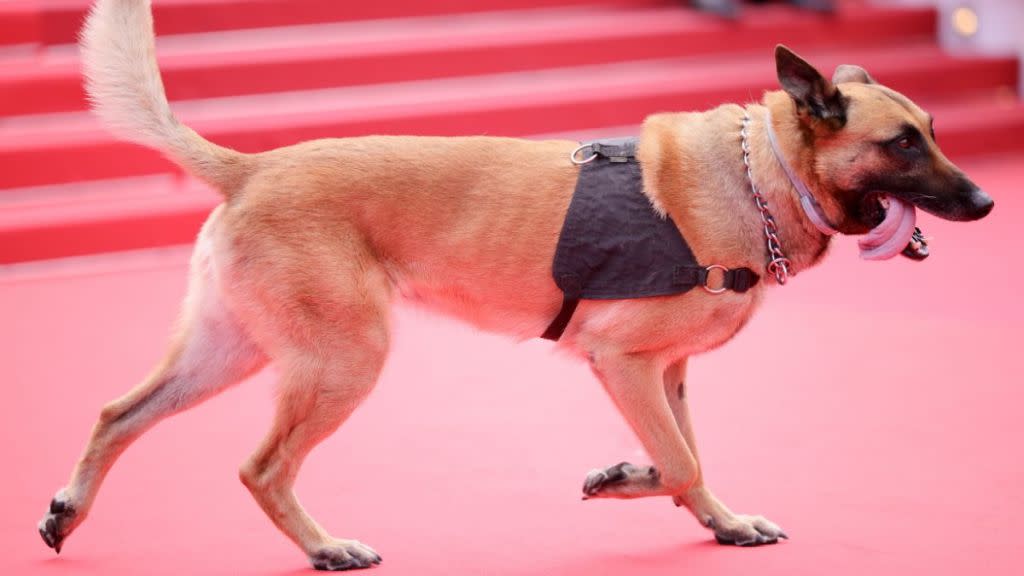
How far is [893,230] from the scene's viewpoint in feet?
11.0

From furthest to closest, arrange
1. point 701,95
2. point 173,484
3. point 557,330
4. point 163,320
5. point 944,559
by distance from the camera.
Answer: point 701,95
point 163,320
point 173,484
point 557,330
point 944,559

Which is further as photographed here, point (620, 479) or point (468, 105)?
point (468, 105)

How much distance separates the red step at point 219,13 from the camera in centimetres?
789

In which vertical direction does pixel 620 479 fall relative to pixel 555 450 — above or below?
above

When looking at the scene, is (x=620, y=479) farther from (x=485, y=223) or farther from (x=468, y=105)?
(x=468, y=105)

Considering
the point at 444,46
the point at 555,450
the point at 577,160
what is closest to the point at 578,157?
the point at 577,160

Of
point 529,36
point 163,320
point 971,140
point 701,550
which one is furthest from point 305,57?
point 701,550

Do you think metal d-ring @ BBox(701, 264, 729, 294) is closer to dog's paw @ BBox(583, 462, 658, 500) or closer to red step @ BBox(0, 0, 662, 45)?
→ dog's paw @ BBox(583, 462, 658, 500)

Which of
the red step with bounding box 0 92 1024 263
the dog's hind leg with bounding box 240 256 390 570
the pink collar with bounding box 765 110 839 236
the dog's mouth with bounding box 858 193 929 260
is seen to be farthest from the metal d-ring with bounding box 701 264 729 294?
the red step with bounding box 0 92 1024 263

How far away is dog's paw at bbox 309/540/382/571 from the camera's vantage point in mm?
3334

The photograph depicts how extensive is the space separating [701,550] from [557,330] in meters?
0.70

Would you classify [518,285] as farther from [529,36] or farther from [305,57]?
[529,36]

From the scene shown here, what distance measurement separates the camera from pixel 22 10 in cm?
784

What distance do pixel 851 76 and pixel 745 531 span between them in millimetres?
1306
